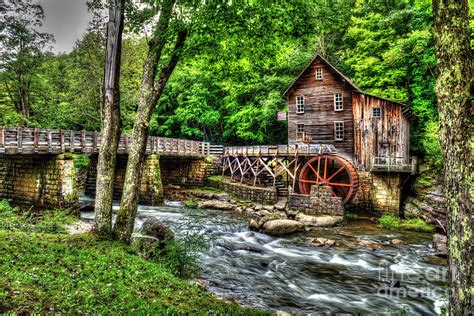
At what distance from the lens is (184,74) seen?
107 ft

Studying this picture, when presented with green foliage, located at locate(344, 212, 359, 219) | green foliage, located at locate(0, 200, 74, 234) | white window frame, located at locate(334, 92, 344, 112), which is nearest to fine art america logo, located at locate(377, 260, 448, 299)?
green foliage, located at locate(344, 212, 359, 219)

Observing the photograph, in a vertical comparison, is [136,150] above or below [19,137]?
below

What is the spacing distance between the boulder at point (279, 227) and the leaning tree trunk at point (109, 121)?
8.55m

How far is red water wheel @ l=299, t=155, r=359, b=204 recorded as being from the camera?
18891 millimetres

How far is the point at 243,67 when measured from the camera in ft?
29.4

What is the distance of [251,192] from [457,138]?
19067mm

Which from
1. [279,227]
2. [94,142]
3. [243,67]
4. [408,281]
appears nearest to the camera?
[408,281]

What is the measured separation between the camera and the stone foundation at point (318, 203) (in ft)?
57.9

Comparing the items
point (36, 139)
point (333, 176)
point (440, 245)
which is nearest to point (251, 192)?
point (333, 176)

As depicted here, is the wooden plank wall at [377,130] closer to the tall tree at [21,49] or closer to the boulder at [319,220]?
the boulder at [319,220]

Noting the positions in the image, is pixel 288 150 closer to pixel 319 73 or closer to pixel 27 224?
pixel 319 73

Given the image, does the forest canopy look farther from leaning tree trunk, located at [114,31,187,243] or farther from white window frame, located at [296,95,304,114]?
white window frame, located at [296,95,304,114]

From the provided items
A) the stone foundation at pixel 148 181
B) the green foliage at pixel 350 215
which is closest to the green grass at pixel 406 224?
the green foliage at pixel 350 215

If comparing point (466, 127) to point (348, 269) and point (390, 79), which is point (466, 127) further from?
point (390, 79)
